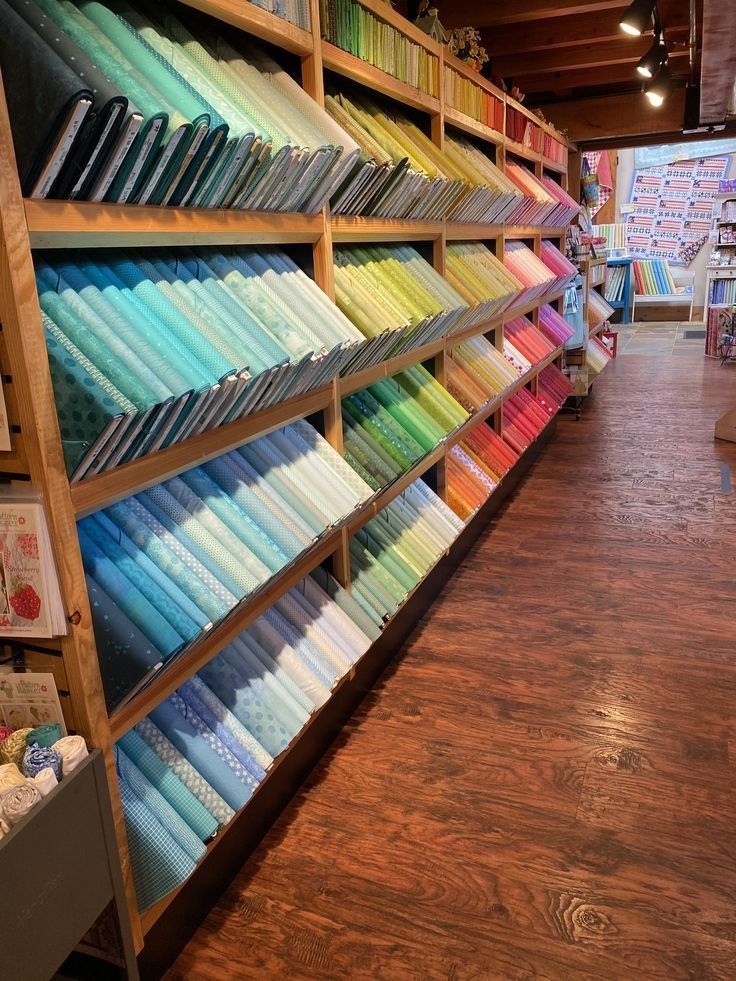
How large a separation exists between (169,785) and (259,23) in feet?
5.95

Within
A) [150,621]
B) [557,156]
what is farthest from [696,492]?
[150,621]

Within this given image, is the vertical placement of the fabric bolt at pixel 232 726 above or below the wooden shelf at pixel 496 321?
below

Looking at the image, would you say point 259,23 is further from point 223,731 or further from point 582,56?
point 582,56

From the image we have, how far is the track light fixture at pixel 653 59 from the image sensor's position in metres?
4.62

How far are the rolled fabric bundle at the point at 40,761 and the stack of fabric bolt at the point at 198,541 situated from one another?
0.55ft

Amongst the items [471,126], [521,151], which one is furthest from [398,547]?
[521,151]

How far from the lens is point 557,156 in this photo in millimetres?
6516

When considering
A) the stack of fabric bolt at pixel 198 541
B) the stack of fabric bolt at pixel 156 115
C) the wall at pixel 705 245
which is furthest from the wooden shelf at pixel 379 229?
the wall at pixel 705 245

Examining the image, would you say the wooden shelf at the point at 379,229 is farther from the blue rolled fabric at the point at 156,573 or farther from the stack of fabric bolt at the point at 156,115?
the blue rolled fabric at the point at 156,573

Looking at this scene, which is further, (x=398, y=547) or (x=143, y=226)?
(x=398, y=547)

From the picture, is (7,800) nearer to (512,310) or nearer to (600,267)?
(512,310)

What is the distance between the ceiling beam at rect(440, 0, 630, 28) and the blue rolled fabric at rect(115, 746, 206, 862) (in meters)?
4.15

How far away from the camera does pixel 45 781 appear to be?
1.31m

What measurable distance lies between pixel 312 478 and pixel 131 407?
927mm
